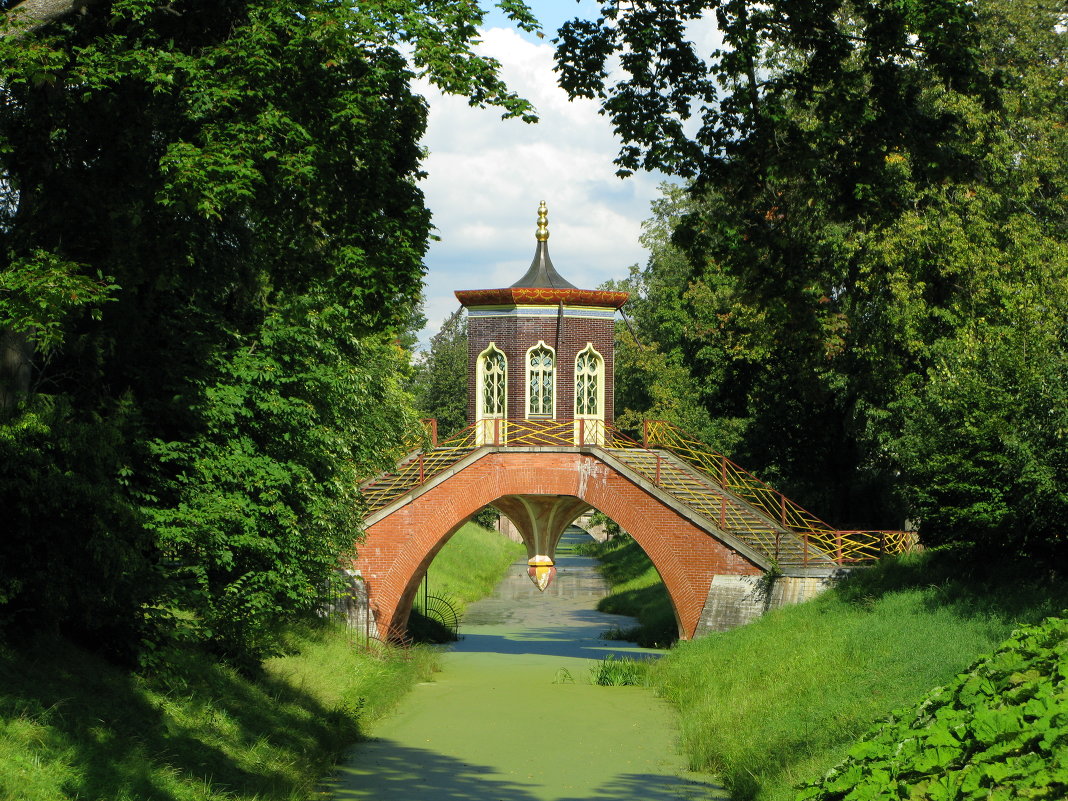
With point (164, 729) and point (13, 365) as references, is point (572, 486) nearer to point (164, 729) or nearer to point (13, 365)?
point (164, 729)

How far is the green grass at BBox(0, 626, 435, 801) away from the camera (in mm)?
11484

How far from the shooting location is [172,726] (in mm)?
14719

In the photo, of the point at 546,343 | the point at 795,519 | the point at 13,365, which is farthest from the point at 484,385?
the point at 13,365

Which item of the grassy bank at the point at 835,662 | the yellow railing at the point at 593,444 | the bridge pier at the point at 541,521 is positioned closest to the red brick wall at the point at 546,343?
the yellow railing at the point at 593,444

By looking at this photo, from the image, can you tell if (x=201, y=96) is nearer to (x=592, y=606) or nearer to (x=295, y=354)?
(x=295, y=354)

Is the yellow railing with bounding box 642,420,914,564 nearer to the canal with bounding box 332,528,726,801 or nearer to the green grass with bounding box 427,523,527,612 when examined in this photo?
the canal with bounding box 332,528,726,801

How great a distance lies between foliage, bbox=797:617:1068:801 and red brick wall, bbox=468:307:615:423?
19.5 meters

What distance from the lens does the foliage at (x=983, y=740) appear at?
722cm

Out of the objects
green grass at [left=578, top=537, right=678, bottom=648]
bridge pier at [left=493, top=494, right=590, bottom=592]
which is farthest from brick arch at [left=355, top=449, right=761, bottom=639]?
green grass at [left=578, top=537, right=678, bottom=648]

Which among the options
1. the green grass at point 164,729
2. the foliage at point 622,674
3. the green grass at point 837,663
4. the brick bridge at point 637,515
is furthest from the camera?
the brick bridge at point 637,515

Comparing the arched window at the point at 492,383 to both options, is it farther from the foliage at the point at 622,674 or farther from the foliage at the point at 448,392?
the foliage at the point at 448,392

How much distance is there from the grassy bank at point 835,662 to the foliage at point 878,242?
3.00 ft

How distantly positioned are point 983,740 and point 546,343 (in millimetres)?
21676

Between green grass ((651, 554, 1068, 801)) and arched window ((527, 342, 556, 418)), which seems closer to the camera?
green grass ((651, 554, 1068, 801))
